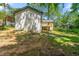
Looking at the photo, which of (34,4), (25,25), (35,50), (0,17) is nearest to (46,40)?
(35,50)

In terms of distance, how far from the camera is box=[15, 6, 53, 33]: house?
4.29 ft

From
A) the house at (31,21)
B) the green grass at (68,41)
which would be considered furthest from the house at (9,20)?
the green grass at (68,41)

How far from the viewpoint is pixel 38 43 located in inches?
51.1

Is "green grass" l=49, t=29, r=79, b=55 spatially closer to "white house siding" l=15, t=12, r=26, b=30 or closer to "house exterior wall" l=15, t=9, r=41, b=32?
"house exterior wall" l=15, t=9, r=41, b=32

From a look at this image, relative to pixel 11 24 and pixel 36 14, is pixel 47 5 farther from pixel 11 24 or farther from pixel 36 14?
pixel 11 24

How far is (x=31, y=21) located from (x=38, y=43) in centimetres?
22

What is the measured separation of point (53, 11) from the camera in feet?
4.30

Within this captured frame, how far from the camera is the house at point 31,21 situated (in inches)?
51.5

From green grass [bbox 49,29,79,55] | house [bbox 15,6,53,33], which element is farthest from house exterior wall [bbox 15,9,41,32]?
green grass [bbox 49,29,79,55]

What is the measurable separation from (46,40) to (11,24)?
36 cm

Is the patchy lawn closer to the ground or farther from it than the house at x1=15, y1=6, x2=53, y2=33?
closer to the ground

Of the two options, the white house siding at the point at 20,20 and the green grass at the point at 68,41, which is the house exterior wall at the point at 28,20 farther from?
the green grass at the point at 68,41

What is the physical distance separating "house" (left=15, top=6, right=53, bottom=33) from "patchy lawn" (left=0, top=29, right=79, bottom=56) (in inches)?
1.9

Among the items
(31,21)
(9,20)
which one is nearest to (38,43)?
(31,21)
